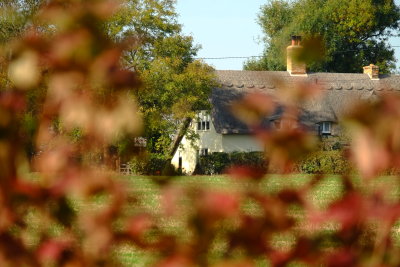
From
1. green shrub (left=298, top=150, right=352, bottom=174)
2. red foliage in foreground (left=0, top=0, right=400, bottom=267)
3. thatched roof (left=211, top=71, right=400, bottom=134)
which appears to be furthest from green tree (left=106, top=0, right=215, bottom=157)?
red foliage in foreground (left=0, top=0, right=400, bottom=267)

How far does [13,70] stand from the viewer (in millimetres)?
1217

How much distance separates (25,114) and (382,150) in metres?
0.80

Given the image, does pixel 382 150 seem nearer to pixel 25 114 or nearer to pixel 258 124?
pixel 258 124

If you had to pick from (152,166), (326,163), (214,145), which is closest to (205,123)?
(214,145)

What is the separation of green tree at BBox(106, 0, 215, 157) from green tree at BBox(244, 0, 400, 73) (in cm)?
1819

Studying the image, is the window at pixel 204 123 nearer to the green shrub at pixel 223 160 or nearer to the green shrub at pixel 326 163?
the green shrub at pixel 223 160

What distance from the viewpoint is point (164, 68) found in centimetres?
3372

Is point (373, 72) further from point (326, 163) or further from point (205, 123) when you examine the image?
point (326, 163)

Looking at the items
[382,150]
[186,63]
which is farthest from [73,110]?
[186,63]

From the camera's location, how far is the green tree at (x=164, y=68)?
3344 cm

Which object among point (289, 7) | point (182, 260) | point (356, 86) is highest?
point (289, 7)

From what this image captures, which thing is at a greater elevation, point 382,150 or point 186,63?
point 186,63

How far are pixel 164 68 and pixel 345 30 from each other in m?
23.8

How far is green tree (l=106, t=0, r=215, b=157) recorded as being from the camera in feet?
110
